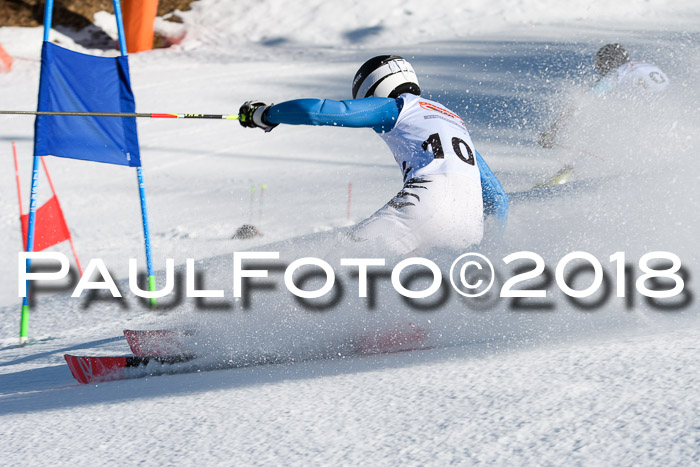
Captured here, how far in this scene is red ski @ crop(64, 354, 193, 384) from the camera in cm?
349

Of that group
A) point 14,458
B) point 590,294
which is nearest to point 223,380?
point 14,458

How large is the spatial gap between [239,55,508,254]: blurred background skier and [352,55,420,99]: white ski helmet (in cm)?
11

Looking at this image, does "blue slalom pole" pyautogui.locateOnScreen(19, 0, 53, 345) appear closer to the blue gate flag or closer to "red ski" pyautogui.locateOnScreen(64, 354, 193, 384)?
the blue gate flag

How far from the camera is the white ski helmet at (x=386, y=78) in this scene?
3.60 m

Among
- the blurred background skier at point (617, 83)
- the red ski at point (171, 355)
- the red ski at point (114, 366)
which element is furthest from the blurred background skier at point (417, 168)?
the blurred background skier at point (617, 83)

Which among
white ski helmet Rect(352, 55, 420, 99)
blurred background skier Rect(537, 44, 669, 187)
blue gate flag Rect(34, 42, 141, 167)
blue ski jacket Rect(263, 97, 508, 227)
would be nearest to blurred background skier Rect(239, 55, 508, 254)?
blue ski jacket Rect(263, 97, 508, 227)

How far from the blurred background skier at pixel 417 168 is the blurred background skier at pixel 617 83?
3332 millimetres

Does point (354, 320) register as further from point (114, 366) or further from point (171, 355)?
point (114, 366)

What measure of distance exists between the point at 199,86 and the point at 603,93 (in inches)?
313

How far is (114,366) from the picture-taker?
3.51m

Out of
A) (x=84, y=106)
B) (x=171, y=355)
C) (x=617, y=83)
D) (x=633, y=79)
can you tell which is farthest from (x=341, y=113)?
(x=617, y=83)

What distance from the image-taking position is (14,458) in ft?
6.81

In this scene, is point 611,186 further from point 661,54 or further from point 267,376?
point 661,54

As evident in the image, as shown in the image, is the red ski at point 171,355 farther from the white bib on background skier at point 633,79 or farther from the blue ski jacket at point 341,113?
the white bib on background skier at point 633,79
